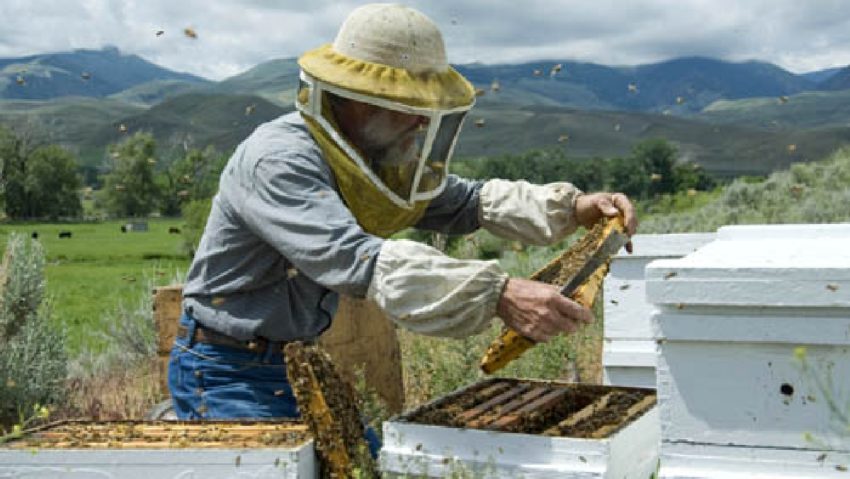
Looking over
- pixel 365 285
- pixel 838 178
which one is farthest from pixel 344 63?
pixel 838 178

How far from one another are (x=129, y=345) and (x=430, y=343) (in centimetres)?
342

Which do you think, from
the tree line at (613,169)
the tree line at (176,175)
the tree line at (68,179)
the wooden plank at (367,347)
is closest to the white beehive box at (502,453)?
the wooden plank at (367,347)

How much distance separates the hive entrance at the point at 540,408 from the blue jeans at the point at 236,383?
779 millimetres

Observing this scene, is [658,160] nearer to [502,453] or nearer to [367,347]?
[367,347]

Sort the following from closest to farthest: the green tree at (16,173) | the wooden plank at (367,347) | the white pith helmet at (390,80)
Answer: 1. the white pith helmet at (390,80)
2. the wooden plank at (367,347)
3. the green tree at (16,173)

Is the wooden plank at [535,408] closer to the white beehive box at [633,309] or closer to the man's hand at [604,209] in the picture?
the man's hand at [604,209]

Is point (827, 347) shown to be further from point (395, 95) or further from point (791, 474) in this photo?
point (395, 95)

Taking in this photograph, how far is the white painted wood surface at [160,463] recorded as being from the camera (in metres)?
2.59

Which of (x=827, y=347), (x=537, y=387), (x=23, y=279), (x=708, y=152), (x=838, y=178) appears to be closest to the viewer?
(x=827, y=347)

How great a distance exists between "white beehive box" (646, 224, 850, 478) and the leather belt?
1762mm

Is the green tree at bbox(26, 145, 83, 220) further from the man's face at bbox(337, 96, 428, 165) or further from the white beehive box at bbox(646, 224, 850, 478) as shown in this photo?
the white beehive box at bbox(646, 224, 850, 478)

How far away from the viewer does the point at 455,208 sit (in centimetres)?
434

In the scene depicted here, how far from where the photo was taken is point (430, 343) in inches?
310

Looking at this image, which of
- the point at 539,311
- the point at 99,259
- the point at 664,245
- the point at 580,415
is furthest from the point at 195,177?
the point at 539,311
